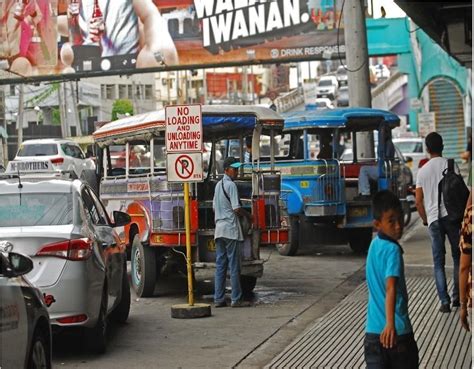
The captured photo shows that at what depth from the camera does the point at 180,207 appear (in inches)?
569

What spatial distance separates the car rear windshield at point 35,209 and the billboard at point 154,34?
2656cm

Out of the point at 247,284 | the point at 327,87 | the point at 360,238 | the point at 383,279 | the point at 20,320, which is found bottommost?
the point at 247,284

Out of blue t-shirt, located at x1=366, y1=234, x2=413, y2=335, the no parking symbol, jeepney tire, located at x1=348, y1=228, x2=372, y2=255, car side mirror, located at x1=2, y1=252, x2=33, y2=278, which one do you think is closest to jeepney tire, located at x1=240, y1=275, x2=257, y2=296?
the no parking symbol

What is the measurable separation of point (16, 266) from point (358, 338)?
4.87 metres

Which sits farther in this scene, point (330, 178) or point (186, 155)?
point (330, 178)

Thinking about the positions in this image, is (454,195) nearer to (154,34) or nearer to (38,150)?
(38,150)

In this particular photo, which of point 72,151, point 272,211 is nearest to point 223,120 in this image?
point 272,211

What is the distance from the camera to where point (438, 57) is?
37.1 metres

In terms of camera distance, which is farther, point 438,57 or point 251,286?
point 438,57

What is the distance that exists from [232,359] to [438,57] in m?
28.0

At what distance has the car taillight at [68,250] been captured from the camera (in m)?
9.96

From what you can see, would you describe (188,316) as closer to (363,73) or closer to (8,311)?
(8,311)

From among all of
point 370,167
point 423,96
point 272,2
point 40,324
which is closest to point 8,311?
point 40,324

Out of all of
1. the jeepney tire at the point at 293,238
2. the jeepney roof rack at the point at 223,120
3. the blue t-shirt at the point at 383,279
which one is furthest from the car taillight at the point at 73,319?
the jeepney tire at the point at 293,238
